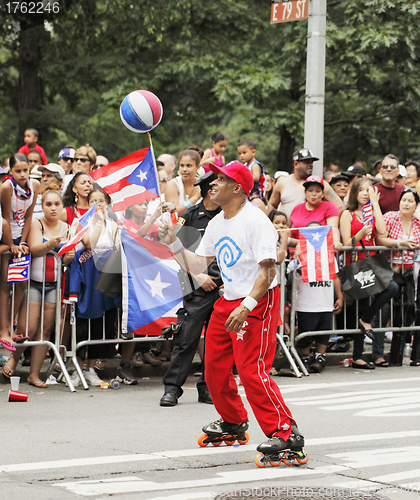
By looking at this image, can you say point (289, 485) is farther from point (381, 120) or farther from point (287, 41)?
point (381, 120)

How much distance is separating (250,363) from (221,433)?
777 mm

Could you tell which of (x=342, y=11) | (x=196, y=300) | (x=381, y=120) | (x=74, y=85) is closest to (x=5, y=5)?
(x=74, y=85)

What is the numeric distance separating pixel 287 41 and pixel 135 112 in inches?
535

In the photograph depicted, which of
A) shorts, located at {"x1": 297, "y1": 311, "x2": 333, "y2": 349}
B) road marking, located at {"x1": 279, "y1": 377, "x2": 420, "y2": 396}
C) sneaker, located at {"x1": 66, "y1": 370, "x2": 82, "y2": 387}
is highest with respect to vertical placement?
shorts, located at {"x1": 297, "y1": 311, "x2": 333, "y2": 349}

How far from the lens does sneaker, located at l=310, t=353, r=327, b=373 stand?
31.7ft

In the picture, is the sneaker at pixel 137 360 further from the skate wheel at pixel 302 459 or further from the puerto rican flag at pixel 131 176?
the skate wheel at pixel 302 459

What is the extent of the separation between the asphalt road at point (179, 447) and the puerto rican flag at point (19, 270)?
3.71 feet

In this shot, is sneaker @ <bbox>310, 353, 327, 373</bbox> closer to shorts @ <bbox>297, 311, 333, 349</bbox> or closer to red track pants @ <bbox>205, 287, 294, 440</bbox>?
shorts @ <bbox>297, 311, 333, 349</bbox>

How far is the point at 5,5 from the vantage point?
18312 millimetres

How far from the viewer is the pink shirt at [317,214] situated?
9.73 m

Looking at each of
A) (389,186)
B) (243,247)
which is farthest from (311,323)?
(243,247)

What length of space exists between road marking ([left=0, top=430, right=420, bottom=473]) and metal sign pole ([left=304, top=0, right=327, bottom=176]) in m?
4.78

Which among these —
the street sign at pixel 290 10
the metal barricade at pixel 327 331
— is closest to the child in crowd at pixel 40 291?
the metal barricade at pixel 327 331

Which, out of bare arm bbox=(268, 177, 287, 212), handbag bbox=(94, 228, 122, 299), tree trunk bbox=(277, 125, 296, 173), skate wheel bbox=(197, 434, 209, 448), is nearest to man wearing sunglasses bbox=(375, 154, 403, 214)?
bare arm bbox=(268, 177, 287, 212)
